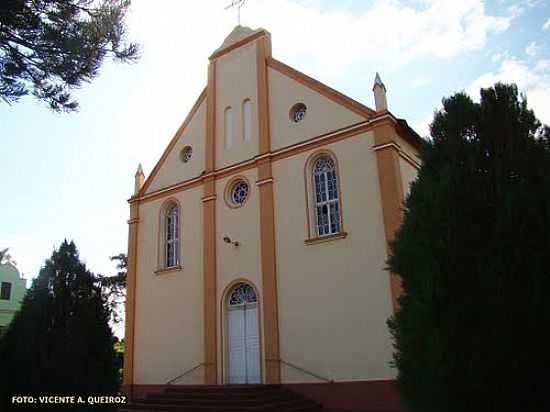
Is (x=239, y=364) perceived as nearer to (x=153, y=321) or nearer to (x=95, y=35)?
(x=153, y=321)

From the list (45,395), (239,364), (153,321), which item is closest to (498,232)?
(239,364)

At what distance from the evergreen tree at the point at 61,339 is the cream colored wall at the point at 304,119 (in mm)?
7233

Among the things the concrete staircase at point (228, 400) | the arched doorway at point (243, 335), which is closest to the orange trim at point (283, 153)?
the arched doorway at point (243, 335)

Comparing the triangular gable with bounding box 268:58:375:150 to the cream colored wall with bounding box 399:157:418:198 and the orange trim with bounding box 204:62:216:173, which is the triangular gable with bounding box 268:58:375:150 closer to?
the cream colored wall with bounding box 399:157:418:198

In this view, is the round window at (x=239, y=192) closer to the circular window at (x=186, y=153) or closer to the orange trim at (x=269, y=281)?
the orange trim at (x=269, y=281)

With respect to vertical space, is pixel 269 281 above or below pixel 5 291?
below

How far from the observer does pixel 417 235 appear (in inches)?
263

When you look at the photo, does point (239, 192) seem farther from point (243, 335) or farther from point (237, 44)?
point (237, 44)

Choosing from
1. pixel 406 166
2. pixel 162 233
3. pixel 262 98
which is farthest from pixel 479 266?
pixel 162 233

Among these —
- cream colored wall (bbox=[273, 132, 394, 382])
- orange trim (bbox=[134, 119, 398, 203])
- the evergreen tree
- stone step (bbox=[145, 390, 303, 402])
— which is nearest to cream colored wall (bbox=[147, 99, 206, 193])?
orange trim (bbox=[134, 119, 398, 203])

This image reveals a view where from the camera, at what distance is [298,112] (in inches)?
605

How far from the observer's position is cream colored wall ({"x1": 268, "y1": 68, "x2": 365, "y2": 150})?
1422cm

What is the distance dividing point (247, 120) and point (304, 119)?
101 inches

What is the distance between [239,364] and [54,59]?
9788 mm
